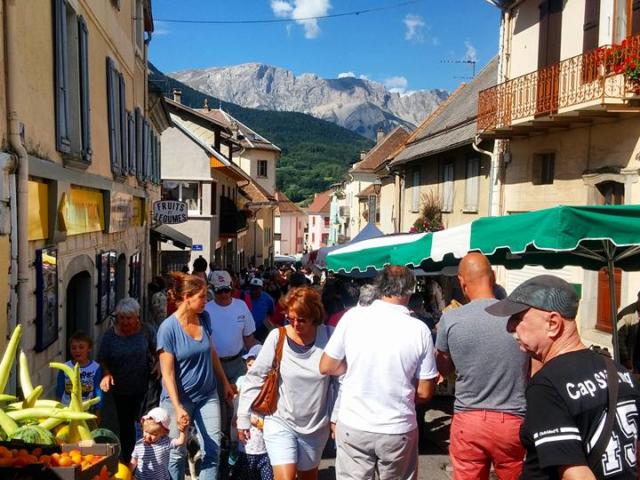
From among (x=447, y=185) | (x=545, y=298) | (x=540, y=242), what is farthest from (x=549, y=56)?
(x=545, y=298)

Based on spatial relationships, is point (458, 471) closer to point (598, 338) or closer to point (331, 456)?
point (331, 456)

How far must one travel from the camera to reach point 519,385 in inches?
149

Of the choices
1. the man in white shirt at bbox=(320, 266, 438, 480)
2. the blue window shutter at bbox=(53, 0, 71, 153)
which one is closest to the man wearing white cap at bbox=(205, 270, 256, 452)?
the blue window shutter at bbox=(53, 0, 71, 153)

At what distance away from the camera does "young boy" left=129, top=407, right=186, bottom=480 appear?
4484mm

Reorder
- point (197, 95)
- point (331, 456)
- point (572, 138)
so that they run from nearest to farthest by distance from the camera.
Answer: point (331, 456) < point (572, 138) < point (197, 95)

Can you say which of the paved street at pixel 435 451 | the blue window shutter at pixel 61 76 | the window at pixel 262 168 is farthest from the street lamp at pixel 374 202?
the blue window shutter at pixel 61 76

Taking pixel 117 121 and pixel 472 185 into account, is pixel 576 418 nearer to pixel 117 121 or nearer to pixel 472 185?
pixel 117 121

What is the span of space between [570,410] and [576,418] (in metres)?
0.04

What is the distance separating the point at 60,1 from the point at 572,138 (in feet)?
32.9

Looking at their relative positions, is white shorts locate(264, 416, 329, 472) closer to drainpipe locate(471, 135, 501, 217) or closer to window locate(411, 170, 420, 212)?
drainpipe locate(471, 135, 501, 217)

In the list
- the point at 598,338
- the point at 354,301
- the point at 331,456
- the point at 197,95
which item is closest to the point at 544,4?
the point at 598,338

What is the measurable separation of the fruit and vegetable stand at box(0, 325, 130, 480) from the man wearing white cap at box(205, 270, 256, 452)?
5.49ft

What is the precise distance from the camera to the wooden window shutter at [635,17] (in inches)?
420

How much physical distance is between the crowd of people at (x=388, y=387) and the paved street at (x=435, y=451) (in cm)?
100
